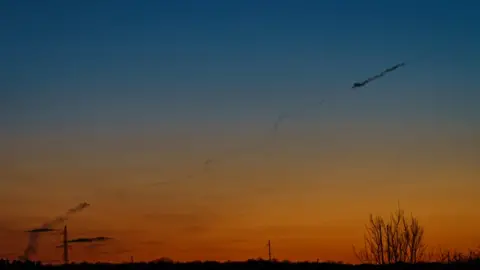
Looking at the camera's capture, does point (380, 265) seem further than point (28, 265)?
Yes

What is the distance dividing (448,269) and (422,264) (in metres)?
1.25

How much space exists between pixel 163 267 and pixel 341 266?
27.4 ft

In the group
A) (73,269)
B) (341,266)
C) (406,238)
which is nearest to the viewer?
(73,269)

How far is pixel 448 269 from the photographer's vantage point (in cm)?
4534

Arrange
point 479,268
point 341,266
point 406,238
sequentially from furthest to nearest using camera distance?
point 406,238, point 479,268, point 341,266

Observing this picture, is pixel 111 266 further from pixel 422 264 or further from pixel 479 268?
pixel 479 268

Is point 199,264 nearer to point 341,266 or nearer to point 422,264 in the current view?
point 341,266

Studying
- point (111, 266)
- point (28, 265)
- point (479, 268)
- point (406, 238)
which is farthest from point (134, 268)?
point (406, 238)

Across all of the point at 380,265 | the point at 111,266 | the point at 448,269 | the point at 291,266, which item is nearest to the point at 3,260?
the point at 111,266

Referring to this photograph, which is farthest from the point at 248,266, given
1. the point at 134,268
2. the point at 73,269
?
the point at 73,269

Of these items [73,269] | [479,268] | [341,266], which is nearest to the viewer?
[73,269]

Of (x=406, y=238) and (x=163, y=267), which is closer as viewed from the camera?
(x=163, y=267)

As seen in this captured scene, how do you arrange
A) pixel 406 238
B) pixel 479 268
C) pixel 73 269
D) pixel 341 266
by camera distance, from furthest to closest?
1. pixel 406 238
2. pixel 479 268
3. pixel 341 266
4. pixel 73 269

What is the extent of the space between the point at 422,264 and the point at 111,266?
15.0 meters
